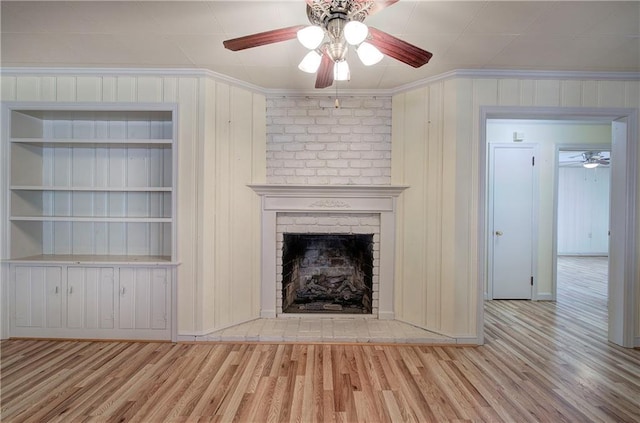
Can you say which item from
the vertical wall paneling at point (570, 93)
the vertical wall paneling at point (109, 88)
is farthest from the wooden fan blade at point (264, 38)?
the vertical wall paneling at point (570, 93)

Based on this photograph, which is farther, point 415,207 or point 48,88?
point 415,207

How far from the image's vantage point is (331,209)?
127 inches

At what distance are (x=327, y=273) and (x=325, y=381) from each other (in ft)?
5.32

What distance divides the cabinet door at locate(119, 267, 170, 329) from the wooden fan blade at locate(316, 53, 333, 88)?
2220 millimetres

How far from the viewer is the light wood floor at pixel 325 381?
1884 mm

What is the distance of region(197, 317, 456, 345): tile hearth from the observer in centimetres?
281

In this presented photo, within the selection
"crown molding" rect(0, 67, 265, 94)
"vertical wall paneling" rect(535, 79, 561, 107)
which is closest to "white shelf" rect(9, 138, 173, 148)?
"crown molding" rect(0, 67, 265, 94)

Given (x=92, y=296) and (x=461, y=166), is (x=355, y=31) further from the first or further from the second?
(x=92, y=296)

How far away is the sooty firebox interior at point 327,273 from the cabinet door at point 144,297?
1217 mm

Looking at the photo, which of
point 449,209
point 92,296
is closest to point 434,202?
point 449,209

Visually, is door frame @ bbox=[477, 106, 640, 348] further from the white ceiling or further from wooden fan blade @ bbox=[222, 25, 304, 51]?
wooden fan blade @ bbox=[222, 25, 304, 51]

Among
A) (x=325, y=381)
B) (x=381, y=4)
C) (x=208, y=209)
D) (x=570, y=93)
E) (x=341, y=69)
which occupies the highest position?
(x=570, y=93)

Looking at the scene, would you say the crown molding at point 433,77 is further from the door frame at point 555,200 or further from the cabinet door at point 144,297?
the cabinet door at point 144,297

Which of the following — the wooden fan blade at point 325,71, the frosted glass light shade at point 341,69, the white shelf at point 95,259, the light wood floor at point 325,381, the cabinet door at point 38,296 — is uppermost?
the wooden fan blade at point 325,71
